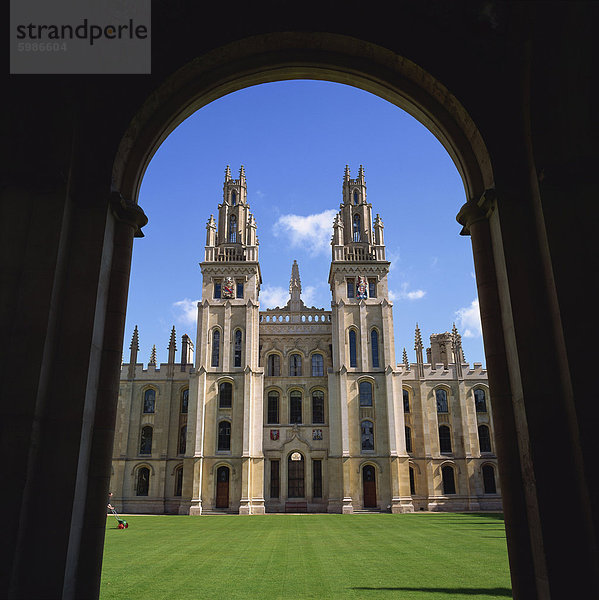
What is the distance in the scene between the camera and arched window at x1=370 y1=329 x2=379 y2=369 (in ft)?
139

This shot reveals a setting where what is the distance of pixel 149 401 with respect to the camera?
44.7 m

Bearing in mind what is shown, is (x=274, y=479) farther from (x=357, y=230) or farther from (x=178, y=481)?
(x=357, y=230)

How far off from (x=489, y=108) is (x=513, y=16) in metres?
1.02

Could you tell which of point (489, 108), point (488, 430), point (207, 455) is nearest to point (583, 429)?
point (489, 108)

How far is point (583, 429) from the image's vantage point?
492 centimetres

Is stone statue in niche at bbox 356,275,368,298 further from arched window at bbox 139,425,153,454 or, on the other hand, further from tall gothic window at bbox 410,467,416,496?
arched window at bbox 139,425,153,454

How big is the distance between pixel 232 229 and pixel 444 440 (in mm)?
26678

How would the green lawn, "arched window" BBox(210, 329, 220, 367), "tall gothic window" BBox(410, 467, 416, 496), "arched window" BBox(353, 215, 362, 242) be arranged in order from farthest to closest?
"arched window" BBox(353, 215, 362, 242), "tall gothic window" BBox(410, 467, 416, 496), "arched window" BBox(210, 329, 220, 367), the green lawn

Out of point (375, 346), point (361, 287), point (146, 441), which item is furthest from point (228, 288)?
point (146, 441)

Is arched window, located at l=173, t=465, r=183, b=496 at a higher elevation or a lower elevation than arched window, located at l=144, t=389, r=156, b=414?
lower

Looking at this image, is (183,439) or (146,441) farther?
(183,439)

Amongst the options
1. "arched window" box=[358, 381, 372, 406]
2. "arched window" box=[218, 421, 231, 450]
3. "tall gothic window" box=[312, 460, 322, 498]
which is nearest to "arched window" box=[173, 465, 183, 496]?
"arched window" box=[218, 421, 231, 450]

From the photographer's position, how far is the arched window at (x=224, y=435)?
4075cm

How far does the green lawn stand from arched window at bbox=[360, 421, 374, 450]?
20.8 metres
